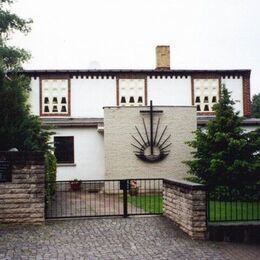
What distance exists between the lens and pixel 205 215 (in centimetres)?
981

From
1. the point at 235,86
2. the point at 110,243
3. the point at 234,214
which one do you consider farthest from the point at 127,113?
the point at 110,243

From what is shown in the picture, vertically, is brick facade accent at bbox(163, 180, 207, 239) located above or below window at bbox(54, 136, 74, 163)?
below

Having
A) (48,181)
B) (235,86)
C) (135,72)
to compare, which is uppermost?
(135,72)

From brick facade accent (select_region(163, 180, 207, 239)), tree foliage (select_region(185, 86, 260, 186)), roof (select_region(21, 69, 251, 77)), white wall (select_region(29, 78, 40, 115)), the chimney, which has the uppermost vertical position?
the chimney

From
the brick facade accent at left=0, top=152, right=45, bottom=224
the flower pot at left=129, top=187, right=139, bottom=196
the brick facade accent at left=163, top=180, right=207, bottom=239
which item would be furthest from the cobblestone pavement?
the flower pot at left=129, top=187, right=139, bottom=196

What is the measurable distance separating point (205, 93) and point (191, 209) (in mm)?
19335

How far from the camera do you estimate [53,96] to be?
27.2 meters

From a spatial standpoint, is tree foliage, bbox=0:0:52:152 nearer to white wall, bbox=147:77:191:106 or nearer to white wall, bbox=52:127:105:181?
white wall, bbox=52:127:105:181

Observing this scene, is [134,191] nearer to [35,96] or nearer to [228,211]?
[228,211]

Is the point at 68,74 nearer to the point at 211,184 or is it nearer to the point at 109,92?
the point at 109,92

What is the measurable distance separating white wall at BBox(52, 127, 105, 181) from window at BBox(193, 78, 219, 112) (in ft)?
24.6

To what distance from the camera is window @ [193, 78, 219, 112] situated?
28328 mm

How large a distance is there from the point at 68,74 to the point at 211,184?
13.2m

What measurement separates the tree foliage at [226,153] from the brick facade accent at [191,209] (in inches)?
263
